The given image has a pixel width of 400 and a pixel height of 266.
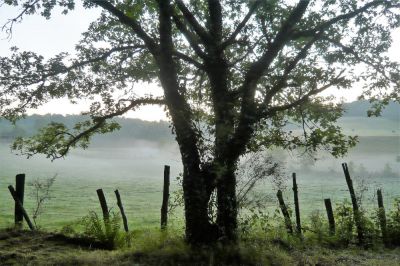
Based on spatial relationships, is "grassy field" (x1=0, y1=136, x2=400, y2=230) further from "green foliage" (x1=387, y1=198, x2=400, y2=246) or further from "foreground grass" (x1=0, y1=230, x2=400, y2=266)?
"foreground grass" (x1=0, y1=230, x2=400, y2=266)

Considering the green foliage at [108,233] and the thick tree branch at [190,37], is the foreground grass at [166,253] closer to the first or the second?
the green foliage at [108,233]

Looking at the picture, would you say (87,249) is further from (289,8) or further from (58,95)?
(289,8)

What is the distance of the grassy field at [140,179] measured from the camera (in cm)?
4341

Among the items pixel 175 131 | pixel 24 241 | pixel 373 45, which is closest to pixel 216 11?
pixel 175 131

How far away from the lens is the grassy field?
43.4 metres

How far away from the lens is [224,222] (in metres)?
10.7

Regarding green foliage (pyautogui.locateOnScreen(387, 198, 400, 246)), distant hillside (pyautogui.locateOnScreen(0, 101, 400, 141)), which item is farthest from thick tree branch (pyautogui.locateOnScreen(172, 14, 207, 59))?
distant hillside (pyautogui.locateOnScreen(0, 101, 400, 141))

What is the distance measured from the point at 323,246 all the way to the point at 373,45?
659 cm

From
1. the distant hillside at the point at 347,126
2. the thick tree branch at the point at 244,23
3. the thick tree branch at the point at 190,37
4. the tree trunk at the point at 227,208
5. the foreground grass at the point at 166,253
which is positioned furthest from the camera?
the distant hillside at the point at 347,126

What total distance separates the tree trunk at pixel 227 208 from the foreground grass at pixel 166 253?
0.46 m

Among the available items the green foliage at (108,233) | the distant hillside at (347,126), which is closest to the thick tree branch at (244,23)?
the green foliage at (108,233)

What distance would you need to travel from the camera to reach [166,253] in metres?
9.99

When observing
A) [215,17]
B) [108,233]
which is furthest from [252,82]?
[108,233]

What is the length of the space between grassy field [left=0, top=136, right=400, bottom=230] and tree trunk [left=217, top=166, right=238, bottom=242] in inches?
48.2
